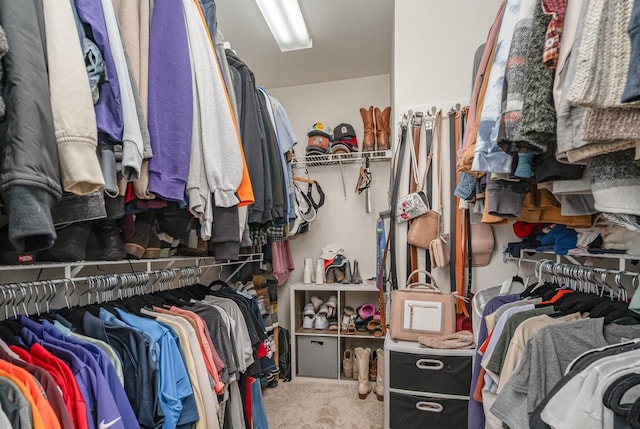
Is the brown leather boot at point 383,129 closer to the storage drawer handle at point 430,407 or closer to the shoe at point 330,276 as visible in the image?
the shoe at point 330,276

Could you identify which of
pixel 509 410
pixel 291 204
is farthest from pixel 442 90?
pixel 509 410

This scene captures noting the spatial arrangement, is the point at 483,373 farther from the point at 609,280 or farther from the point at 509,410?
the point at 609,280

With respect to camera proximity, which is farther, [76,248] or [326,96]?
[326,96]

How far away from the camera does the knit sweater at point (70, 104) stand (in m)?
0.60

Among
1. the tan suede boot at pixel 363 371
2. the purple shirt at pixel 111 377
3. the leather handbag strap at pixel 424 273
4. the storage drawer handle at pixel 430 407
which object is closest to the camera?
the purple shirt at pixel 111 377

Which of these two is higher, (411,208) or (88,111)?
(88,111)

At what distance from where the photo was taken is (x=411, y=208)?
1.85 metres

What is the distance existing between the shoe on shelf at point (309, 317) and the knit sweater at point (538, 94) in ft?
7.09

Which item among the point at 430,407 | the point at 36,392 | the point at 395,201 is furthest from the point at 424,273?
the point at 36,392

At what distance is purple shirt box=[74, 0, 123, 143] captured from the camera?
716 millimetres

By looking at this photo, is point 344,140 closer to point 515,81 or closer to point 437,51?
point 437,51

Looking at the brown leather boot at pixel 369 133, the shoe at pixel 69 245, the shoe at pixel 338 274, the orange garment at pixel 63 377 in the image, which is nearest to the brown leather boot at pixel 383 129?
the brown leather boot at pixel 369 133

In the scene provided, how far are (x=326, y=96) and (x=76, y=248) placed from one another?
244 cm

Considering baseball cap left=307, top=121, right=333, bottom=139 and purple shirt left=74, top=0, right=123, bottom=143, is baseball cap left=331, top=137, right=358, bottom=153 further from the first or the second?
purple shirt left=74, top=0, right=123, bottom=143
